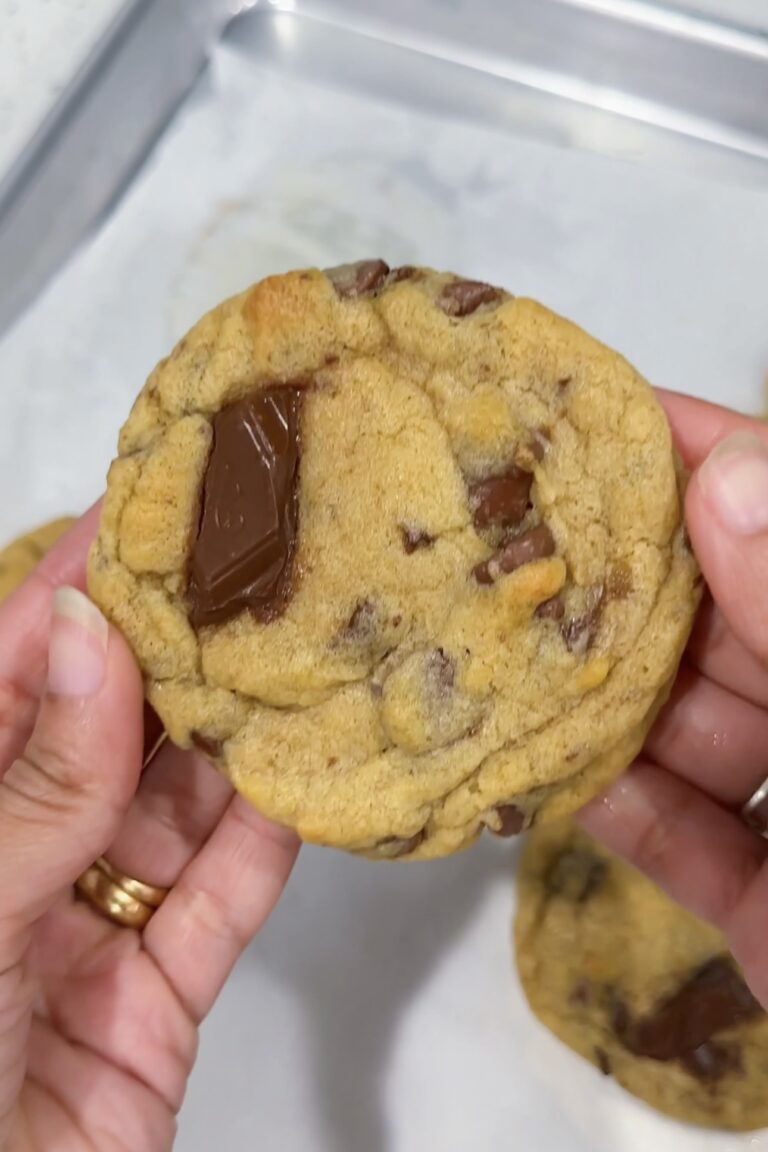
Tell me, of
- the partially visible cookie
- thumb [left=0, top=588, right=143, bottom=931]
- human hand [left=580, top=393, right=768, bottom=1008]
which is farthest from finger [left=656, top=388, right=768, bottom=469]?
the partially visible cookie

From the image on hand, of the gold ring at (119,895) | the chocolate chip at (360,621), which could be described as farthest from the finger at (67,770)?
the gold ring at (119,895)

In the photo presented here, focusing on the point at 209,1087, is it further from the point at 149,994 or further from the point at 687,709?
the point at 687,709

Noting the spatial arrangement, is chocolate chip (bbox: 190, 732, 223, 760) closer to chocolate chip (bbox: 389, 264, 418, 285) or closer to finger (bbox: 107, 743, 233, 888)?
finger (bbox: 107, 743, 233, 888)

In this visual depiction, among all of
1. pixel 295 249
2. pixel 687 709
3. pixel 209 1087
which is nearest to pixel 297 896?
pixel 209 1087

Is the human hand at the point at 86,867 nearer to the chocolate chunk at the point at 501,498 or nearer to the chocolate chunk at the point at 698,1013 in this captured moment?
the chocolate chunk at the point at 501,498

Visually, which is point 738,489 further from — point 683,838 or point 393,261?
point 393,261

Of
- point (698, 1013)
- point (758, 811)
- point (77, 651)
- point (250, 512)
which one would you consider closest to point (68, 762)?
point (77, 651)
